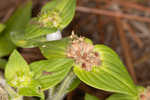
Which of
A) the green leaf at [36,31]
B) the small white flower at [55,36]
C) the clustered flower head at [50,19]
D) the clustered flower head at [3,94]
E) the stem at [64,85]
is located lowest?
the stem at [64,85]

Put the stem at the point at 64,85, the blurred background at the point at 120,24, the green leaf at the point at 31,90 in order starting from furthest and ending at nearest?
the blurred background at the point at 120,24 < the stem at the point at 64,85 < the green leaf at the point at 31,90

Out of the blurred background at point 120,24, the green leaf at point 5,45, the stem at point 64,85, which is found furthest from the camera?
the blurred background at point 120,24

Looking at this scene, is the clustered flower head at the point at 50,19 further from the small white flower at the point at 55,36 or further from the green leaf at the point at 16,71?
the green leaf at the point at 16,71

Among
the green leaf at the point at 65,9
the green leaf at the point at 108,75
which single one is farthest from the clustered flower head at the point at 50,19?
the green leaf at the point at 108,75

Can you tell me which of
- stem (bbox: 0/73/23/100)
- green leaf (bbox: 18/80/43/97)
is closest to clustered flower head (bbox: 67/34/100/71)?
green leaf (bbox: 18/80/43/97)

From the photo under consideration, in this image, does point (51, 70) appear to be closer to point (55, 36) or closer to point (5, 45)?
point (55, 36)

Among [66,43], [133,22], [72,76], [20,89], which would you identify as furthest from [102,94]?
[133,22]

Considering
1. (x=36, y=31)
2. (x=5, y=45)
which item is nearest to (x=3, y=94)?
(x=36, y=31)
